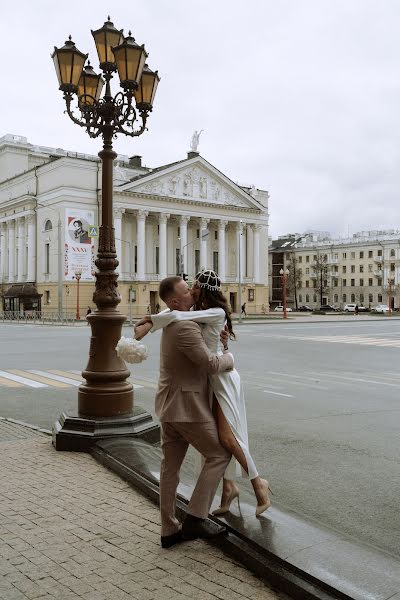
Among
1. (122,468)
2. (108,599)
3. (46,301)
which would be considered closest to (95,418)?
(122,468)

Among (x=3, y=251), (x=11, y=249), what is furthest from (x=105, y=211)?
(x=3, y=251)

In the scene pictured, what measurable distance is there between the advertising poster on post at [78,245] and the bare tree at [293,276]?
60350 millimetres

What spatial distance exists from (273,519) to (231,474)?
42 centimetres

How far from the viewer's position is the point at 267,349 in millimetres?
23516

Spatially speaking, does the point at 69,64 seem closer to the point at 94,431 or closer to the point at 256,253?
the point at 94,431

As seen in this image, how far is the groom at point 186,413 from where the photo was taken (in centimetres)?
403

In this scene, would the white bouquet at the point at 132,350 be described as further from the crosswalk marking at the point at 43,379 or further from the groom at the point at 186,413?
the crosswalk marking at the point at 43,379

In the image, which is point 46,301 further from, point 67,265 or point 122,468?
point 122,468

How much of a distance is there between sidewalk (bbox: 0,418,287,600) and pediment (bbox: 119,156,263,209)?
65.6 metres

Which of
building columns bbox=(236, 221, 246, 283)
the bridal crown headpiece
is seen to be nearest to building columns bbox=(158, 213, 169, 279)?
building columns bbox=(236, 221, 246, 283)

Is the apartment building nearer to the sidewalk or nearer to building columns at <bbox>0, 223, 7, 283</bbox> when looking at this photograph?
building columns at <bbox>0, 223, 7, 283</bbox>

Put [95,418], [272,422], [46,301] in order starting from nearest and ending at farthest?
[95,418], [272,422], [46,301]

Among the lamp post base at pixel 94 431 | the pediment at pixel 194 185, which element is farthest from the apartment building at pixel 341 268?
the lamp post base at pixel 94 431

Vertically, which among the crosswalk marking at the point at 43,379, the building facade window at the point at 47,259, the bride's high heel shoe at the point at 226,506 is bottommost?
the crosswalk marking at the point at 43,379
